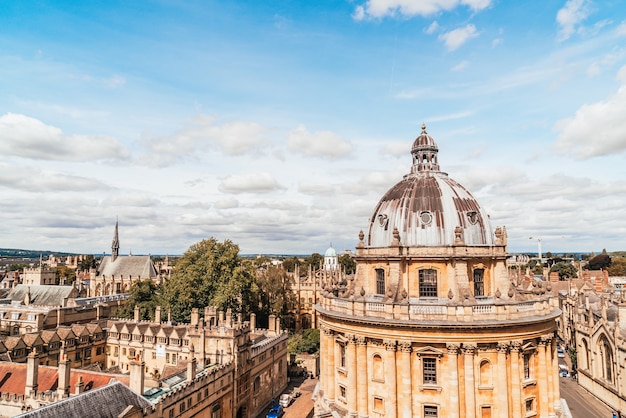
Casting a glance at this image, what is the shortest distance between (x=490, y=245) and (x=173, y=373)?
25663 millimetres

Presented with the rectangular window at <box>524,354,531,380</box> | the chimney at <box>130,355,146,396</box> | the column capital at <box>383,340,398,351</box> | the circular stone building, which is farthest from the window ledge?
the chimney at <box>130,355,146,396</box>

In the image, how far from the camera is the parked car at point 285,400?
46.5m

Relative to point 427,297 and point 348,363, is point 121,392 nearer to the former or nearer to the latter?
point 348,363

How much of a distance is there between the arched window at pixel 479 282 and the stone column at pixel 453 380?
5.36 metres

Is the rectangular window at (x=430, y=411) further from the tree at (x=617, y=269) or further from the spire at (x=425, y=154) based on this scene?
the tree at (x=617, y=269)

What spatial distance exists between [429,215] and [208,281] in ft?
115

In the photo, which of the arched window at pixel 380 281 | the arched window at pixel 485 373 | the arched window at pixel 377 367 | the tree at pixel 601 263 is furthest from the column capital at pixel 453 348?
the tree at pixel 601 263

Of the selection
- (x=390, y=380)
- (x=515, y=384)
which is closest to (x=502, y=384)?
(x=515, y=384)

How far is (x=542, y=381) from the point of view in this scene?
28391 mm

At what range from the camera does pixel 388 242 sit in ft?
105

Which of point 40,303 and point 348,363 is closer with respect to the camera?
point 348,363

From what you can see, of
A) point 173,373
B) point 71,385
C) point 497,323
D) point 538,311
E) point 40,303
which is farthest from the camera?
point 40,303

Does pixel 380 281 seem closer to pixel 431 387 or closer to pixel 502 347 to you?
pixel 431 387

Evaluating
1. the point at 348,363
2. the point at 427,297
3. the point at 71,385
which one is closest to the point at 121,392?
the point at 71,385
